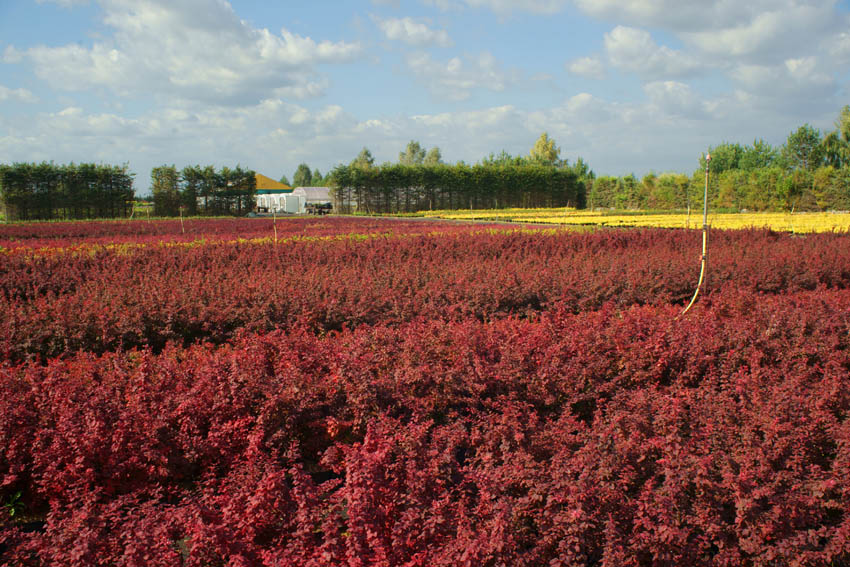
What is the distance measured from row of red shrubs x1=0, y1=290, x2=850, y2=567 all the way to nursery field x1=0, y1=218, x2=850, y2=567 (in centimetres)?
2

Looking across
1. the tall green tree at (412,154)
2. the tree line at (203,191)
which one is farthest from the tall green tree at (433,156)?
the tree line at (203,191)

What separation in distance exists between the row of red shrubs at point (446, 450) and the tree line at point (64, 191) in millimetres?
43483

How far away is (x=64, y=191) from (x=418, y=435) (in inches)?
1861

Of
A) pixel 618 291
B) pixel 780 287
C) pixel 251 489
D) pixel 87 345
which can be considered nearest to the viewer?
pixel 251 489

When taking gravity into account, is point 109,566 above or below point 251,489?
below

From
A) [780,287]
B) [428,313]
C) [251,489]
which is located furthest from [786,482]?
[780,287]

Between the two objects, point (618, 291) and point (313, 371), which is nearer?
point (313, 371)

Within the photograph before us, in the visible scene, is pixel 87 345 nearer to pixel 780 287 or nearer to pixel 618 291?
pixel 618 291

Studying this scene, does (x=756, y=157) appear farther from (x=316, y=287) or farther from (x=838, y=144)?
(x=316, y=287)

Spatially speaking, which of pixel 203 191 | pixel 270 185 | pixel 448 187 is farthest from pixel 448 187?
pixel 270 185

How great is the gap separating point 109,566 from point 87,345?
15.5 ft

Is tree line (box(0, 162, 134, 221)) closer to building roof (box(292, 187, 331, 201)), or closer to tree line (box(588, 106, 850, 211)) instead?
building roof (box(292, 187, 331, 201))

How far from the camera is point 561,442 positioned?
3.66 metres

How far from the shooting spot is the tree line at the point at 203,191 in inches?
1845
